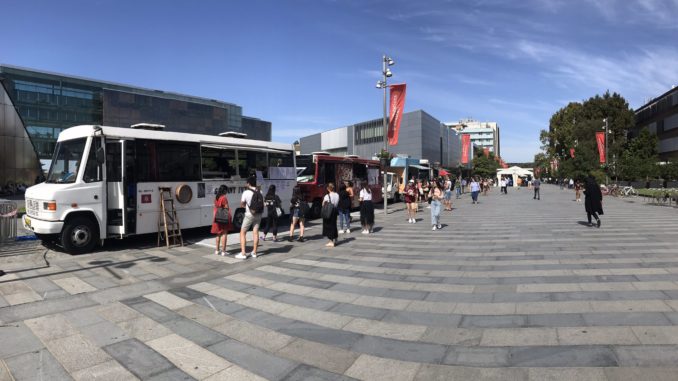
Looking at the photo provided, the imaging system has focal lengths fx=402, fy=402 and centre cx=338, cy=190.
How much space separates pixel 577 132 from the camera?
5684 cm

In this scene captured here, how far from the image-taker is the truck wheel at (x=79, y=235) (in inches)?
354

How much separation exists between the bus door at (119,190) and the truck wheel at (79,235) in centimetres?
36

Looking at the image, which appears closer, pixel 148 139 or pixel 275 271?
pixel 275 271

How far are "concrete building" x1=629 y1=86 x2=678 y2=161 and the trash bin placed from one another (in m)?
67.2

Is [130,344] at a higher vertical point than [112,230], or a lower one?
lower

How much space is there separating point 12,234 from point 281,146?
8.16m

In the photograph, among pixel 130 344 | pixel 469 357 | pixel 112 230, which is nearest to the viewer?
pixel 469 357

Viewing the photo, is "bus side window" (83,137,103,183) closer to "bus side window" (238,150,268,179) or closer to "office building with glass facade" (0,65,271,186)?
"bus side window" (238,150,268,179)

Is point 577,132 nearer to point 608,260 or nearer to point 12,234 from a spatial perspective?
point 608,260

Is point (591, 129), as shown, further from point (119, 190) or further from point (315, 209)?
point (119, 190)

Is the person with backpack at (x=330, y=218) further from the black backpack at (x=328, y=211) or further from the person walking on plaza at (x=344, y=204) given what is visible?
the person walking on plaza at (x=344, y=204)

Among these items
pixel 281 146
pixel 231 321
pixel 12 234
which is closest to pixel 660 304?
pixel 231 321

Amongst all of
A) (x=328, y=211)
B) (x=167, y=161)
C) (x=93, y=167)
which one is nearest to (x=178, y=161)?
(x=167, y=161)

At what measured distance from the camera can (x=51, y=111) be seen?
47.2 meters
